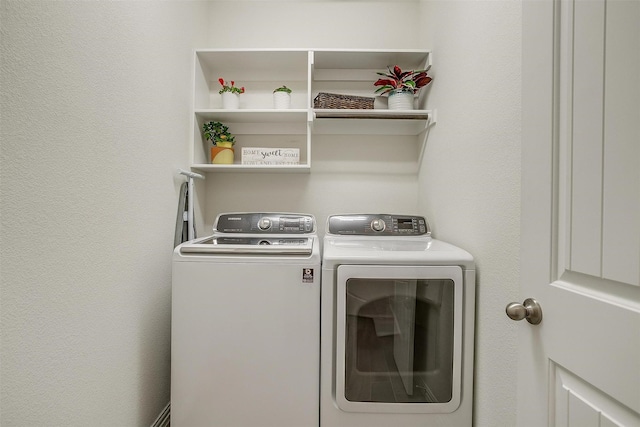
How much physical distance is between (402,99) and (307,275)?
4.11 ft

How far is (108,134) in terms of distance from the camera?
1096 mm

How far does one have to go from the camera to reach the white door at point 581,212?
20.9 inches

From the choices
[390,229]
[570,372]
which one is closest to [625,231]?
[570,372]

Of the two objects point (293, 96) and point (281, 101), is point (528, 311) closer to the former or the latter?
point (281, 101)

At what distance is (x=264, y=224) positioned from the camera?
5.87 feet

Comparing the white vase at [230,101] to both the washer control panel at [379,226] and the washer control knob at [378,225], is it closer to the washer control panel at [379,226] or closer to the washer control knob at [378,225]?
the washer control panel at [379,226]

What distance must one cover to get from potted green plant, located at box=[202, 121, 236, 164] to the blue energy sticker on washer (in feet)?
3.44

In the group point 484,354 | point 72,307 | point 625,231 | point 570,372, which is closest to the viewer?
point 625,231

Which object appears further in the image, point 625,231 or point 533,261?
point 533,261

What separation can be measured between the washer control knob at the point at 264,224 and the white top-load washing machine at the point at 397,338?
1.93 ft

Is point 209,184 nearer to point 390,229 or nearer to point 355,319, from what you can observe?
point 390,229

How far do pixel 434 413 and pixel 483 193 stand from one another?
3.11ft

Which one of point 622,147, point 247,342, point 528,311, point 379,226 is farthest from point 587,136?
point 247,342

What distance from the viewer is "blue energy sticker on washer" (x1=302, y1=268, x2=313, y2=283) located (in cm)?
130
